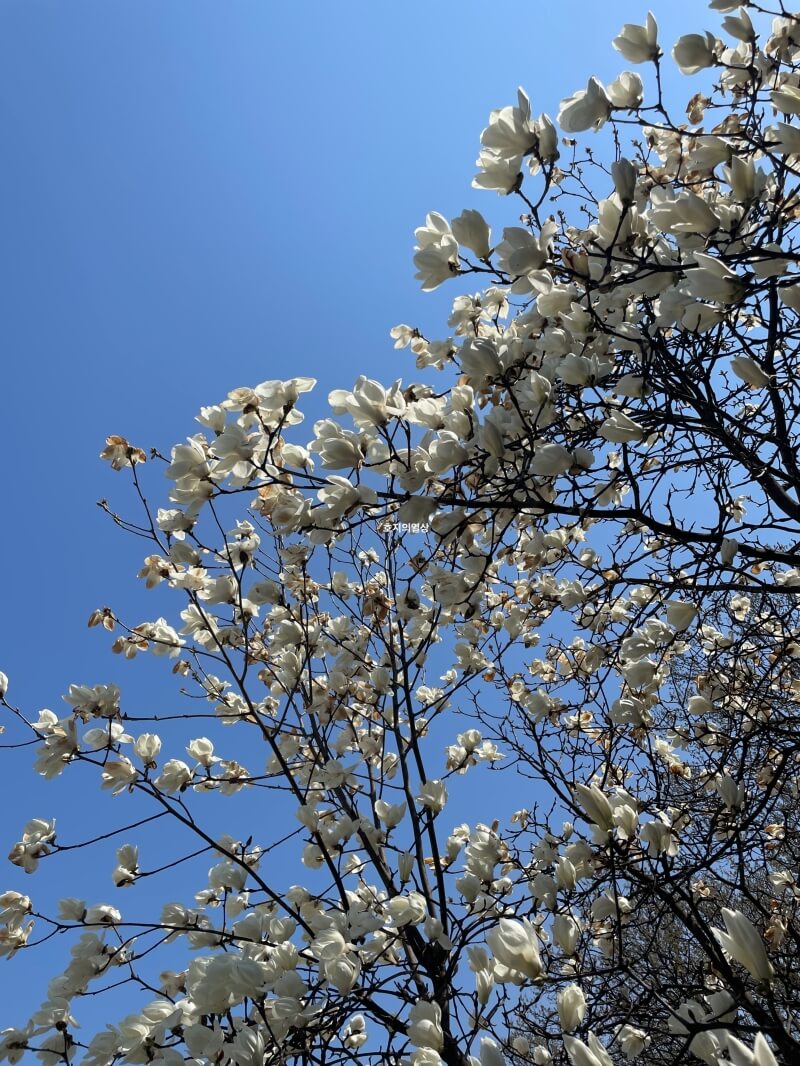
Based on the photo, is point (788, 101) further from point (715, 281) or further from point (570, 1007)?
point (570, 1007)

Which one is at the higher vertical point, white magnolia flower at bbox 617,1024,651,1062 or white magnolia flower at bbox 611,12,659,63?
white magnolia flower at bbox 611,12,659,63

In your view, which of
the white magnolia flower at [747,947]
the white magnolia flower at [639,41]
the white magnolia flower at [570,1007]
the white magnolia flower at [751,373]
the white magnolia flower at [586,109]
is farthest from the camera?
the white magnolia flower at [639,41]

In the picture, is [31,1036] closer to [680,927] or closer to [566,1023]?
[566,1023]

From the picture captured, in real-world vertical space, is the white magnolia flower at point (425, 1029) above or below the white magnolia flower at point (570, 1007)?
above

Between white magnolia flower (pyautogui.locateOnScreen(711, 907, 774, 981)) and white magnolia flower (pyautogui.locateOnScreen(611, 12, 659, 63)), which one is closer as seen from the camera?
white magnolia flower (pyautogui.locateOnScreen(711, 907, 774, 981))

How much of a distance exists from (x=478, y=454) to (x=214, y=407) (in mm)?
670

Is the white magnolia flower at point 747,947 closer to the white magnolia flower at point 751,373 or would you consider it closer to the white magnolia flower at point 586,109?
the white magnolia flower at point 751,373

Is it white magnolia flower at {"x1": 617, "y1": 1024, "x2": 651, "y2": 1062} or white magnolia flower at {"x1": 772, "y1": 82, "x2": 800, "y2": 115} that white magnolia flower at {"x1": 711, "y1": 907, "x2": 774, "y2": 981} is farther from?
white magnolia flower at {"x1": 772, "y1": 82, "x2": 800, "y2": 115}

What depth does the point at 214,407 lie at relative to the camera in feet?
5.54

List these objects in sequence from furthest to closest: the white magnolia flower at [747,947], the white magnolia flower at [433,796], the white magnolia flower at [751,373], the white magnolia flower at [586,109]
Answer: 1. the white magnolia flower at [433,796]
2. the white magnolia flower at [586,109]
3. the white magnolia flower at [751,373]
4. the white magnolia flower at [747,947]

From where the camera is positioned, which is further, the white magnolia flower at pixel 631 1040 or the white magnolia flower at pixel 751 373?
the white magnolia flower at pixel 631 1040

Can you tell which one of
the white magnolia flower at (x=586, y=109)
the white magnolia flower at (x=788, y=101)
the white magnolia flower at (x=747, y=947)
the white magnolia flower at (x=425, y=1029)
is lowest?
the white magnolia flower at (x=747, y=947)


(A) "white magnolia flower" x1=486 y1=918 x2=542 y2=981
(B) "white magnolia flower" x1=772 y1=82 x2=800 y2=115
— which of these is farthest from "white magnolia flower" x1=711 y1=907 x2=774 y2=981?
(B) "white magnolia flower" x1=772 y1=82 x2=800 y2=115

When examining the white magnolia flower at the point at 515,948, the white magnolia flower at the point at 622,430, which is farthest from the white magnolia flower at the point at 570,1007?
the white magnolia flower at the point at 622,430
